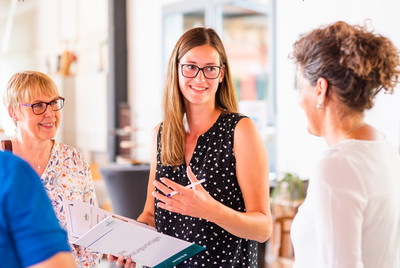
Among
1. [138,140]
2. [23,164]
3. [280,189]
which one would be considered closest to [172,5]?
[138,140]

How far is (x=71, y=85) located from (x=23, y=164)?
21.7 ft

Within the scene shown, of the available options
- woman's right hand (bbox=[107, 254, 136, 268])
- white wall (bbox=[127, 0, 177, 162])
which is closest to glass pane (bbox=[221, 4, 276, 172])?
white wall (bbox=[127, 0, 177, 162])

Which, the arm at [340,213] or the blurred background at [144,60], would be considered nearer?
the arm at [340,213]

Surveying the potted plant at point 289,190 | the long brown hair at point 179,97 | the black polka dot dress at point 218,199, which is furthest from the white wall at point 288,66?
the black polka dot dress at point 218,199

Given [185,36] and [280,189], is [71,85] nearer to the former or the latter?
[280,189]

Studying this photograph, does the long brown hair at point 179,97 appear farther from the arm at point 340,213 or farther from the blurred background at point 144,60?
the blurred background at point 144,60

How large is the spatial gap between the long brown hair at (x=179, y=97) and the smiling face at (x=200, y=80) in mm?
21

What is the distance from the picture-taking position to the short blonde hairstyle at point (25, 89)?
5.61ft

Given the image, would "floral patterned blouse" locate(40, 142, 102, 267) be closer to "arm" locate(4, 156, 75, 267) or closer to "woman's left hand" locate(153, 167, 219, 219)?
"woman's left hand" locate(153, 167, 219, 219)

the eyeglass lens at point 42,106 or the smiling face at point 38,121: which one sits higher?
the eyeglass lens at point 42,106

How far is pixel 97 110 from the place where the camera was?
22.2ft

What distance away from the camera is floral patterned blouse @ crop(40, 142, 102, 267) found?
1730 mm

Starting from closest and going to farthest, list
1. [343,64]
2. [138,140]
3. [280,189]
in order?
[343,64]
[280,189]
[138,140]

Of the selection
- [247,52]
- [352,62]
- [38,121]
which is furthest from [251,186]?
[247,52]
